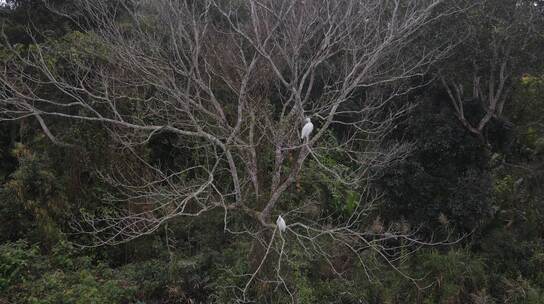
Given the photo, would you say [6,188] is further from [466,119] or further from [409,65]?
[466,119]

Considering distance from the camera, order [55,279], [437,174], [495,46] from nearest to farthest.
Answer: [55,279], [495,46], [437,174]

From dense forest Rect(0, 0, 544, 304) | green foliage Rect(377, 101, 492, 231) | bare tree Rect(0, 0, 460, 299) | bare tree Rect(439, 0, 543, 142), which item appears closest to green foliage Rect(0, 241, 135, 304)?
dense forest Rect(0, 0, 544, 304)

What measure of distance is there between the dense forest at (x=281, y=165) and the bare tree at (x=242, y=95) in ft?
0.16

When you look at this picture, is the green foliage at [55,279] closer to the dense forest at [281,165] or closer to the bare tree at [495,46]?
the dense forest at [281,165]

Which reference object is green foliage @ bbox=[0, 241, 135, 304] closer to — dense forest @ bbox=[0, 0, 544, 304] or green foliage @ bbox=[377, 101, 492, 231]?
dense forest @ bbox=[0, 0, 544, 304]

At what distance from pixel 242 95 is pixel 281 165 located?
1120mm

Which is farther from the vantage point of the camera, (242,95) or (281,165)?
(281,165)

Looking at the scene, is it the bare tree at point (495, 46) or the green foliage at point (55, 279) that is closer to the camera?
the green foliage at point (55, 279)

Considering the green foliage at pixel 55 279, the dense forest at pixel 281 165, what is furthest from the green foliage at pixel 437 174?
the green foliage at pixel 55 279

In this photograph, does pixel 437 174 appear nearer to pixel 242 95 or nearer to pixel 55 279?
pixel 242 95

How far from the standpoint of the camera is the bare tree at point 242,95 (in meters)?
6.18

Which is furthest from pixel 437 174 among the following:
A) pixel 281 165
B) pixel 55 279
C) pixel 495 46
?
pixel 55 279

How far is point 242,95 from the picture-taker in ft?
20.7

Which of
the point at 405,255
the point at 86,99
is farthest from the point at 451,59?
the point at 86,99
